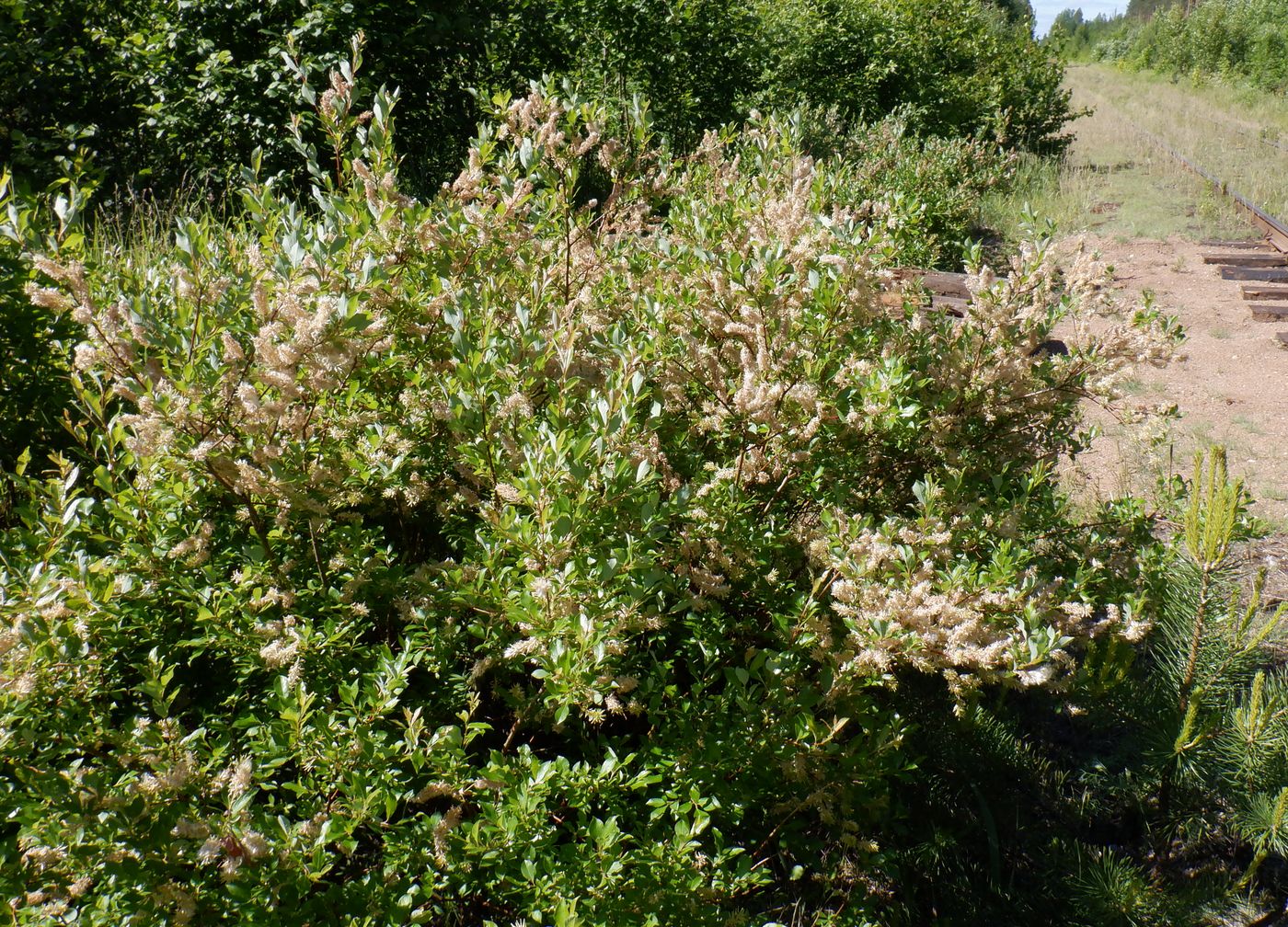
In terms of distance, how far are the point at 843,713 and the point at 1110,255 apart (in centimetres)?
948

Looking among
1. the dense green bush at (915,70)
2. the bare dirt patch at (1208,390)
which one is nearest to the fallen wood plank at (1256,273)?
the bare dirt patch at (1208,390)

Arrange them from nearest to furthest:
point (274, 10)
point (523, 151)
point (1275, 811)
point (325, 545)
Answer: point (325, 545) → point (1275, 811) → point (523, 151) → point (274, 10)

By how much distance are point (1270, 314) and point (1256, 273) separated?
1.30 m

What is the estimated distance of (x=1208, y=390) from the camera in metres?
6.68

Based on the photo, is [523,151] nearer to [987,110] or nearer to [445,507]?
[445,507]

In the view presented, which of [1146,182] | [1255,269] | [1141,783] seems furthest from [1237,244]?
[1141,783]

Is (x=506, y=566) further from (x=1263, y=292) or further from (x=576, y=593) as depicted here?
(x=1263, y=292)

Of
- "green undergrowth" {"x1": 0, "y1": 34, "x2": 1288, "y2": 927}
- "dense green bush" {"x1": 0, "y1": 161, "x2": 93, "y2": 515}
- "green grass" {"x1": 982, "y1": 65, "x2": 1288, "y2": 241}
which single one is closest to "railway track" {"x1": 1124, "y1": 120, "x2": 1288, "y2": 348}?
"green grass" {"x1": 982, "y1": 65, "x2": 1288, "y2": 241}

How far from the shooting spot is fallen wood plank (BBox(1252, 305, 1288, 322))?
8195mm

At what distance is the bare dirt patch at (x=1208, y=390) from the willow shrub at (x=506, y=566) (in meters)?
1.18

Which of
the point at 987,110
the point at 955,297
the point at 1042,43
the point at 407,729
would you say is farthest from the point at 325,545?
the point at 1042,43

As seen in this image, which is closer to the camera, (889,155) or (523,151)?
(523,151)

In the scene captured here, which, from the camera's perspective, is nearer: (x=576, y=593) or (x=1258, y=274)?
(x=576, y=593)

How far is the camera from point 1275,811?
2199 mm
